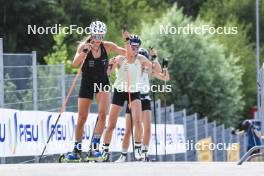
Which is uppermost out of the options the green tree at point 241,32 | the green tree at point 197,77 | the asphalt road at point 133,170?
the green tree at point 241,32

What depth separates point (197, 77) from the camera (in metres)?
45.7

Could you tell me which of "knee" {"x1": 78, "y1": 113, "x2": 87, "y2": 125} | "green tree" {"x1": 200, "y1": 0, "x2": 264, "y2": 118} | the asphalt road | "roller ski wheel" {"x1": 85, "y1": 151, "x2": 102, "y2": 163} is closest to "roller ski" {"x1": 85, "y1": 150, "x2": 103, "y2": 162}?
"roller ski wheel" {"x1": 85, "y1": 151, "x2": 102, "y2": 163}

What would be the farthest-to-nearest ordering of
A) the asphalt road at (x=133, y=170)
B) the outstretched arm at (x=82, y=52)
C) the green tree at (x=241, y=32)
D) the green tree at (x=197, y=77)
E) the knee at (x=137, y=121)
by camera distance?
the green tree at (x=241, y=32) → the green tree at (x=197, y=77) → the knee at (x=137, y=121) → the outstretched arm at (x=82, y=52) → the asphalt road at (x=133, y=170)

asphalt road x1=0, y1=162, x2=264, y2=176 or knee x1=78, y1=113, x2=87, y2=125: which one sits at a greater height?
knee x1=78, y1=113, x2=87, y2=125

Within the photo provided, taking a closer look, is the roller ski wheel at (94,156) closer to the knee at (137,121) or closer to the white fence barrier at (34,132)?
the knee at (137,121)

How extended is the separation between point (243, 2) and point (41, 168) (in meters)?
67.3

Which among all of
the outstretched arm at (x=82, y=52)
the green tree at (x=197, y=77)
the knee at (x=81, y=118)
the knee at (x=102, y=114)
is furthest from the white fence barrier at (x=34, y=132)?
the green tree at (x=197, y=77)

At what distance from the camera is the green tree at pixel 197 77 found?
45125mm

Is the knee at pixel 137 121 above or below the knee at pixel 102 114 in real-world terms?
below

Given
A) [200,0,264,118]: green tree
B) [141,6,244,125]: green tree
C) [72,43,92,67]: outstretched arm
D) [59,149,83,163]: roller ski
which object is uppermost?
[200,0,264,118]: green tree

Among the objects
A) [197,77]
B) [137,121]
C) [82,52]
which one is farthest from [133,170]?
[197,77]

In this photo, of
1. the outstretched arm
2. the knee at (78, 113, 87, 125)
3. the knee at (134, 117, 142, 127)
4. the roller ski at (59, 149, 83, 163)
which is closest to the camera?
the outstretched arm

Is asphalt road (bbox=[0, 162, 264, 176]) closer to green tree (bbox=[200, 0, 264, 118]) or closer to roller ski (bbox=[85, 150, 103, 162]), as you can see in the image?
roller ski (bbox=[85, 150, 103, 162])

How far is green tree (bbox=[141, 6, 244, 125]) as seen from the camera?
4512 cm
